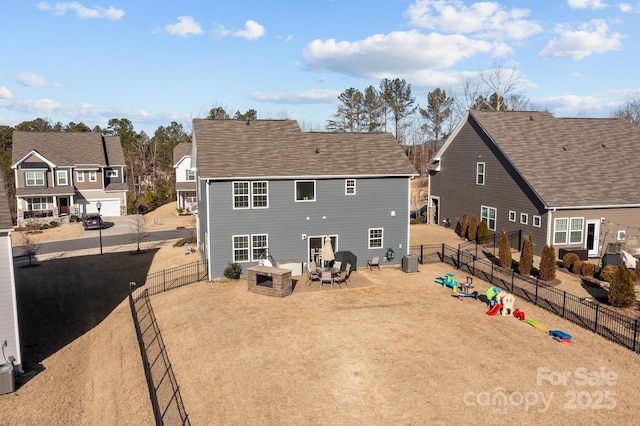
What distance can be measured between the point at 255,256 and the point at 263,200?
3156 millimetres

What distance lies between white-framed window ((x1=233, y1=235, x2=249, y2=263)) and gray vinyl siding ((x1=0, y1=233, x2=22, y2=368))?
11.2 m

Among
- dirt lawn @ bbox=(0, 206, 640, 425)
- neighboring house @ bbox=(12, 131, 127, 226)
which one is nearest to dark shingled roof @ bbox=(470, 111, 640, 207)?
dirt lawn @ bbox=(0, 206, 640, 425)

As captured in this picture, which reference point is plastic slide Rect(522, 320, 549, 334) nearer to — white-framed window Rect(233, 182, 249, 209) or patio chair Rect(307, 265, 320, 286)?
patio chair Rect(307, 265, 320, 286)

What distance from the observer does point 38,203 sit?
46719 mm

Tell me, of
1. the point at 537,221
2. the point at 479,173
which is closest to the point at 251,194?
the point at 537,221

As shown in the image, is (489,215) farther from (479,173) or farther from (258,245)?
(258,245)

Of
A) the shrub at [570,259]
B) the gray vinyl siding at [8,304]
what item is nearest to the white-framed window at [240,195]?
the gray vinyl siding at [8,304]

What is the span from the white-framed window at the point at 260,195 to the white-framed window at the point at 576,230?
19.1 metres

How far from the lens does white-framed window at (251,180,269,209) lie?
78.5 ft

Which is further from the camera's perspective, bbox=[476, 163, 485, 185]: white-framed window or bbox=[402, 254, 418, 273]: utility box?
bbox=[476, 163, 485, 185]: white-framed window

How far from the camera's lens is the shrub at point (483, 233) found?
1258 inches

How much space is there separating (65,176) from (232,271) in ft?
115

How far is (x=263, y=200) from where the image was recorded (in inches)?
950

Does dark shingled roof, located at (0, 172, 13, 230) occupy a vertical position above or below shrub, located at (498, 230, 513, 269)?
above
